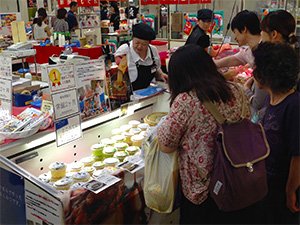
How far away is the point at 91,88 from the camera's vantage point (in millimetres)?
2402

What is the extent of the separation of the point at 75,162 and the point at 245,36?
1943 millimetres

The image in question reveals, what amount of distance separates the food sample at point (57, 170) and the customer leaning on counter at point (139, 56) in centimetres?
138

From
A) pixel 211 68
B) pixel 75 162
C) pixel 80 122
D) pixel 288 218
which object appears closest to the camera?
pixel 211 68

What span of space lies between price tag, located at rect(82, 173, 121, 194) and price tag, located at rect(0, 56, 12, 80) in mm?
1179

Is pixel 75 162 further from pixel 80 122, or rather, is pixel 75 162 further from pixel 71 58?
pixel 71 58

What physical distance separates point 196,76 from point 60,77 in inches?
36.7

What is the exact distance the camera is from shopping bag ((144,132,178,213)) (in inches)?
74.0

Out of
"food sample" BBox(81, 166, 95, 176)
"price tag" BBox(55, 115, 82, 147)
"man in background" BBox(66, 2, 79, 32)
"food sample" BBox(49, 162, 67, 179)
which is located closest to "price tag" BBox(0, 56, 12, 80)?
"price tag" BBox(55, 115, 82, 147)

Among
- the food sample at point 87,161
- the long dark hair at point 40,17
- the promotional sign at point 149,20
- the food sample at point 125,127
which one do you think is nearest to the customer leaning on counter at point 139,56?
the food sample at point 125,127

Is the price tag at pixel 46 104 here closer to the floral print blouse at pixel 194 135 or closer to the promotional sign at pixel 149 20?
the floral print blouse at pixel 194 135

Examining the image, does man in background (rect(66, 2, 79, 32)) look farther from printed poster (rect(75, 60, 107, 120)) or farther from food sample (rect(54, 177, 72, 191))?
food sample (rect(54, 177, 72, 191))

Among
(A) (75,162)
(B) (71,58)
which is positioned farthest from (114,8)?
(A) (75,162)

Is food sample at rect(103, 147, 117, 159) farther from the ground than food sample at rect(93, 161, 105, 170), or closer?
farther from the ground

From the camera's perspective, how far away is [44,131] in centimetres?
217
